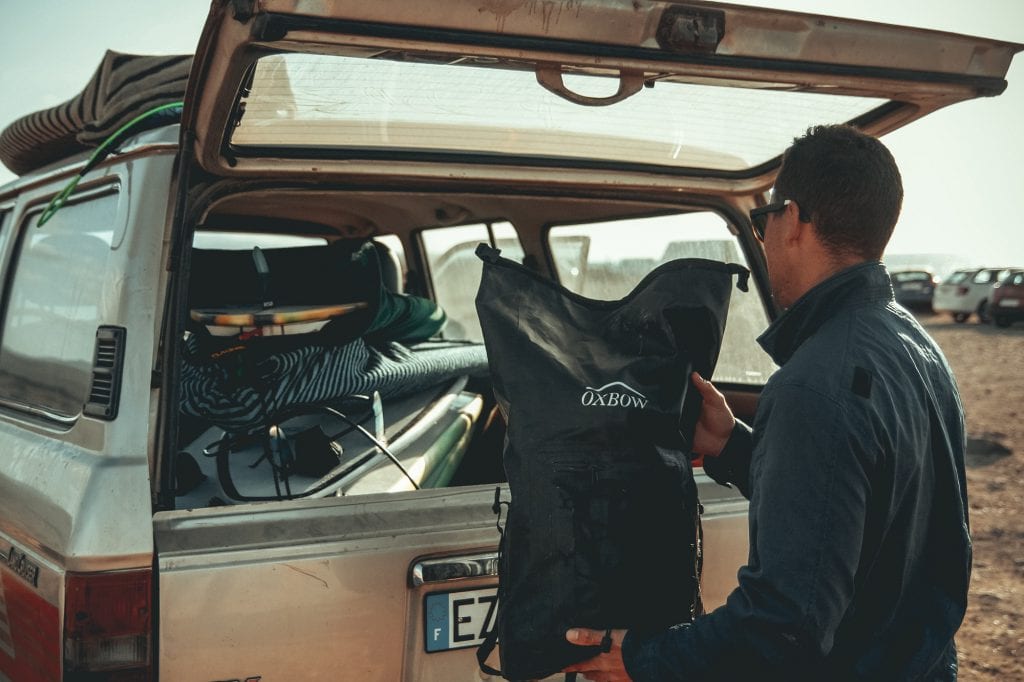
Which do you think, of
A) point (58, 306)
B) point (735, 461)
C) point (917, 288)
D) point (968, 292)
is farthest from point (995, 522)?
point (917, 288)

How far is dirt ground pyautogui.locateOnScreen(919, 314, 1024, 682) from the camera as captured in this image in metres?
4.12

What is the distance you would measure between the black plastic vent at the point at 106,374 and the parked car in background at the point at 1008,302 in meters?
26.1

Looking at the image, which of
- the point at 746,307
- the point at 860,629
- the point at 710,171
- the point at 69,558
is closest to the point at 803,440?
the point at 860,629

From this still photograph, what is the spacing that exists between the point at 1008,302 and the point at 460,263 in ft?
77.1

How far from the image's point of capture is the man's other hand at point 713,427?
1891mm

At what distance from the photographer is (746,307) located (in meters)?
3.24

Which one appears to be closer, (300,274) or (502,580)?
(502,580)

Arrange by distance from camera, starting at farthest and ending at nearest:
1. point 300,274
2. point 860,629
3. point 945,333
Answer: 1. point 945,333
2. point 300,274
3. point 860,629

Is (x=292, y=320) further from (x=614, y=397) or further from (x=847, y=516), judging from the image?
→ (x=847, y=516)

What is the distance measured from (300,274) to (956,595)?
95.7 inches

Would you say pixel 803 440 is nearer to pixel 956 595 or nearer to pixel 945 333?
pixel 956 595

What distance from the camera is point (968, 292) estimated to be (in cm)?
2583

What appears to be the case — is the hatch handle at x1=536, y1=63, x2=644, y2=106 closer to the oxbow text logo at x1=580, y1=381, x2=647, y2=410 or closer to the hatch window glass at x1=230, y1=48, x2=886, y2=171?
the hatch window glass at x1=230, y1=48, x2=886, y2=171

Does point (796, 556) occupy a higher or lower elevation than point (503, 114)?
lower
